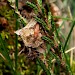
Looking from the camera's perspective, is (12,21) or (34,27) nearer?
(34,27)

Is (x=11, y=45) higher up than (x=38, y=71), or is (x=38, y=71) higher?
(x=11, y=45)

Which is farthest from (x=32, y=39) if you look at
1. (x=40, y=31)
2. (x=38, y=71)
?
(x=38, y=71)

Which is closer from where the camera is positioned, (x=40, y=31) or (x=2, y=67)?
(x=40, y=31)

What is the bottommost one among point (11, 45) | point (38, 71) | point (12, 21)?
point (38, 71)

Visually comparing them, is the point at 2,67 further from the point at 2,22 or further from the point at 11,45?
the point at 2,22

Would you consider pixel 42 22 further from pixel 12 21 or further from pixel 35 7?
pixel 12 21

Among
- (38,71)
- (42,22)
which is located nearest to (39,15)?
(42,22)
